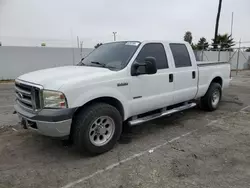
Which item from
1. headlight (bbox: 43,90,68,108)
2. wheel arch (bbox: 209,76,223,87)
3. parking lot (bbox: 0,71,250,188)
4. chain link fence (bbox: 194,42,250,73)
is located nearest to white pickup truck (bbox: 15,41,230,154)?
headlight (bbox: 43,90,68,108)

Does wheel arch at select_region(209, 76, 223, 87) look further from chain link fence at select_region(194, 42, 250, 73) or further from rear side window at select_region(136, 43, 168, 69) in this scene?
chain link fence at select_region(194, 42, 250, 73)

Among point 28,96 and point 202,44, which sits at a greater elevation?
point 202,44

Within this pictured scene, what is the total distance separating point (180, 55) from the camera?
5.27 m

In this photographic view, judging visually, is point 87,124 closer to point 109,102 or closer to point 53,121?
point 53,121

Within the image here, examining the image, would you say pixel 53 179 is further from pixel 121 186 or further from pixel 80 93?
pixel 80 93

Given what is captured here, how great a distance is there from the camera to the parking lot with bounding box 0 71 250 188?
305cm

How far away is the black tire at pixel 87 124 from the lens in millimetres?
3479

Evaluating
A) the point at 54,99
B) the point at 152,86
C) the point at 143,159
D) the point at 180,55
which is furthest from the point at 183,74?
the point at 54,99

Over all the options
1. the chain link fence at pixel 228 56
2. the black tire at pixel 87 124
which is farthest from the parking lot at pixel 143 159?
the chain link fence at pixel 228 56

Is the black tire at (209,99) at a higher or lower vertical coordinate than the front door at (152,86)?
lower

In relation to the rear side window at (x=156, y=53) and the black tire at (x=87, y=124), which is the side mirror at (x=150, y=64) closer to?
the rear side window at (x=156, y=53)

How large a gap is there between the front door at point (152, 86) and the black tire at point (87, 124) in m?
0.57

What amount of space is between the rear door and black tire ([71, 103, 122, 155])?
1815 mm

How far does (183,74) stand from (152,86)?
107cm
